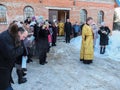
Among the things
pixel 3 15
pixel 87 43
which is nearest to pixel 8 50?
pixel 87 43

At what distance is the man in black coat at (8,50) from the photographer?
2.73 meters

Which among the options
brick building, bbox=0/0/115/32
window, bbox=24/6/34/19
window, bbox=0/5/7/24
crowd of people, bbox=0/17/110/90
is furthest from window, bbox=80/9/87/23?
window, bbox=0/5/7/24

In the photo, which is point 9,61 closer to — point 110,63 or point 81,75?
point 81,75

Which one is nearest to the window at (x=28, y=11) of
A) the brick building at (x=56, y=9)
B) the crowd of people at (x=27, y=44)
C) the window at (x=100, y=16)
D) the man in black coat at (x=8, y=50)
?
the brick building at (x=56, y=9)

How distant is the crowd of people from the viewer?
278 cm

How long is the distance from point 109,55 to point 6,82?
791cm

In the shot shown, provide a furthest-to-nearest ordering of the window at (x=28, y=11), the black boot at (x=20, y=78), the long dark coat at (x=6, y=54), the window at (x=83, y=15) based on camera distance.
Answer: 1. the window at (x=83, y=15)
2. the window at (x=28, y=11)
3. the black boot at (x=20, y=78)
4. the long dark coat at (x=6, y=54)

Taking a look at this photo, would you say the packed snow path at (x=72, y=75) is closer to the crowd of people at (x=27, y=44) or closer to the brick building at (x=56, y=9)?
the crowd of people at (x=27, y=44)

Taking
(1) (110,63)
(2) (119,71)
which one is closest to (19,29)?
(2) (119,71)

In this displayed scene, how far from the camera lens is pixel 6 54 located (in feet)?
8.93

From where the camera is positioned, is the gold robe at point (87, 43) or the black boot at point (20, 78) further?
the gold robe at point (87, 43)

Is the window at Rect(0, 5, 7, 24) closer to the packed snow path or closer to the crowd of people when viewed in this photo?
the crowd of people

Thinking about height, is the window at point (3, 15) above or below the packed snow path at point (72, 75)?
above

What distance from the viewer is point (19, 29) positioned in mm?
2900
